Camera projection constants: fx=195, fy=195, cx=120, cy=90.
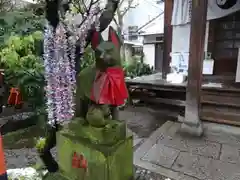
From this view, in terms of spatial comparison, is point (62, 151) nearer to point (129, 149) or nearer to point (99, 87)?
point (129, 149)

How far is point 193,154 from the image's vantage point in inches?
119

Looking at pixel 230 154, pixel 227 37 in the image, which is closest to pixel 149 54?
pixel 227 37

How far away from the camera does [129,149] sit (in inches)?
79.4

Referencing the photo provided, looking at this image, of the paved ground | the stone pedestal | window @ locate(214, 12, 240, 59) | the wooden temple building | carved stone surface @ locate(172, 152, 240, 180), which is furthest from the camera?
window @ locate(214, 12, 240, 59)

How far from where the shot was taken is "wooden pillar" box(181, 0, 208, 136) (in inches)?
137

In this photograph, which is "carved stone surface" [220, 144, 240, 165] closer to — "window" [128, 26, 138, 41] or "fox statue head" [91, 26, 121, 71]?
"fox statue head" [91, 26, 121, 71]

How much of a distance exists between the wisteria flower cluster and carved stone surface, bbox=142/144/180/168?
5.93 feet

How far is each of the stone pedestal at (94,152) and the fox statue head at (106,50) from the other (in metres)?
0.57

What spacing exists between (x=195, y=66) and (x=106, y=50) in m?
2.67

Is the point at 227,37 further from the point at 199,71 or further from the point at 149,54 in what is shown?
the point at 149,54

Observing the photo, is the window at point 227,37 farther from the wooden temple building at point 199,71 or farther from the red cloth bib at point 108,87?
the red cloth bib at point 108,87

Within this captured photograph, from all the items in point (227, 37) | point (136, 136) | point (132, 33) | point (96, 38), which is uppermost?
point (132, 33)

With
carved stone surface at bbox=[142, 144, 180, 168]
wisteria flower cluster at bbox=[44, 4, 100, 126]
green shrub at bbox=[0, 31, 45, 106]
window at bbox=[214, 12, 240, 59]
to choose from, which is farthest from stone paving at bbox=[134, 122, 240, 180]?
window at bbox=[214, 12, 240, 59]

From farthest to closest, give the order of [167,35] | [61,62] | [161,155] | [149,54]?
1. [149,54]
2. [167,35]
3. [161,155]
4. [61,62]
